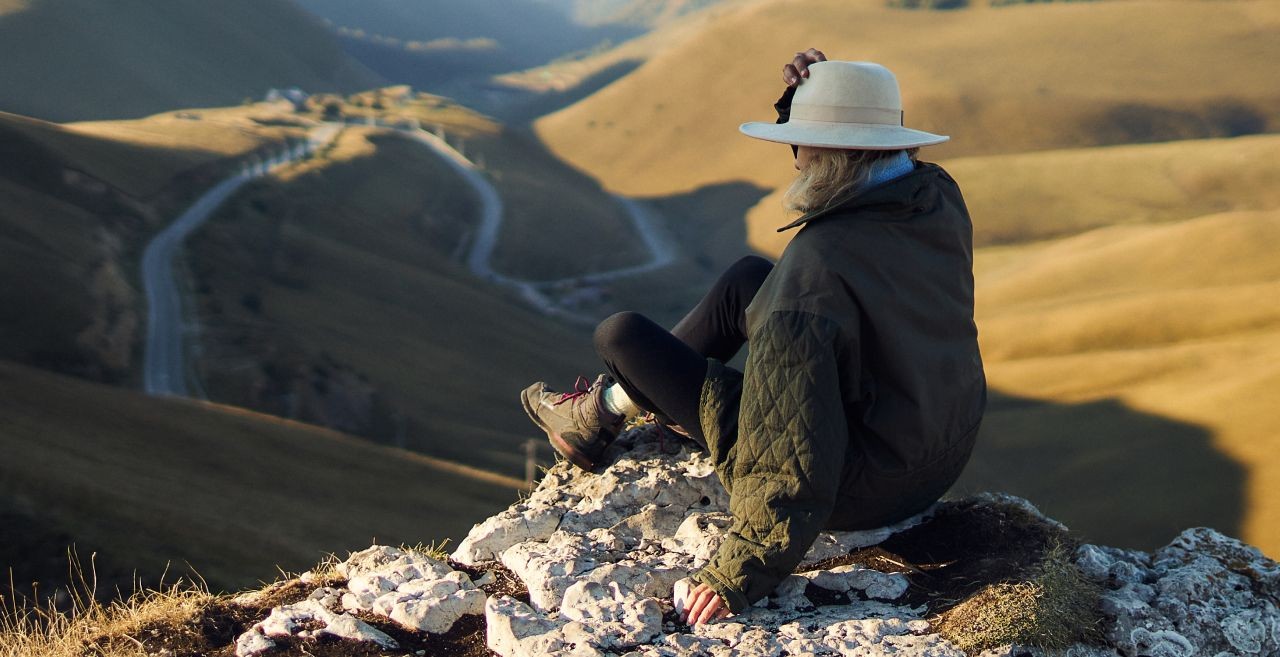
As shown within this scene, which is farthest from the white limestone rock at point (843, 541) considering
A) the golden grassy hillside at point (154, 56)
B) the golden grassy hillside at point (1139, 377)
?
the golden grassy hillside at point (154, 56)

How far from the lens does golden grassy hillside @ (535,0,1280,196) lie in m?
114

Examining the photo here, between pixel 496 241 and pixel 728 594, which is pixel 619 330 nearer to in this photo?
pixel 728 594

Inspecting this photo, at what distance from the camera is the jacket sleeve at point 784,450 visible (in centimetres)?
382

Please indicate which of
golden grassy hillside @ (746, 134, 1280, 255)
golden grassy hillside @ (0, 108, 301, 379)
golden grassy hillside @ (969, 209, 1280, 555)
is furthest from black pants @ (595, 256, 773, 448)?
golden grassy hillside @ (746, 134, 1280, 255)

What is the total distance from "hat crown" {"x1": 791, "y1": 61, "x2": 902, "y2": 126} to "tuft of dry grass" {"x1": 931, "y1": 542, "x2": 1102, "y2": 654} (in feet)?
5.98

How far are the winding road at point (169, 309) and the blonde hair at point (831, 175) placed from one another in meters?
38.5

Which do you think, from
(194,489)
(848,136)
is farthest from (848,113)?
(194,489)

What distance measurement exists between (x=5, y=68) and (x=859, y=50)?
10126 centimetres

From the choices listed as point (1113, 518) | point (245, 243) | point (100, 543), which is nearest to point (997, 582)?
point (100, 543)

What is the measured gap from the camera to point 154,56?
493 ft

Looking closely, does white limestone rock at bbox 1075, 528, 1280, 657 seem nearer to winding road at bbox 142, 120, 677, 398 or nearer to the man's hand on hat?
the man's hand on hat

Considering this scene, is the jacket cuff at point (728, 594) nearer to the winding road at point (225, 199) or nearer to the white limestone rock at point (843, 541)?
the white limestone rock at point (843, 541)

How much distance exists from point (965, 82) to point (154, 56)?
358 feet

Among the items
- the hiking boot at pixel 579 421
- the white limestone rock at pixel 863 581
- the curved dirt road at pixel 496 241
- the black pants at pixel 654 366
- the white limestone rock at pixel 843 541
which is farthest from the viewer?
the curved dirt road at pixel 496 241
